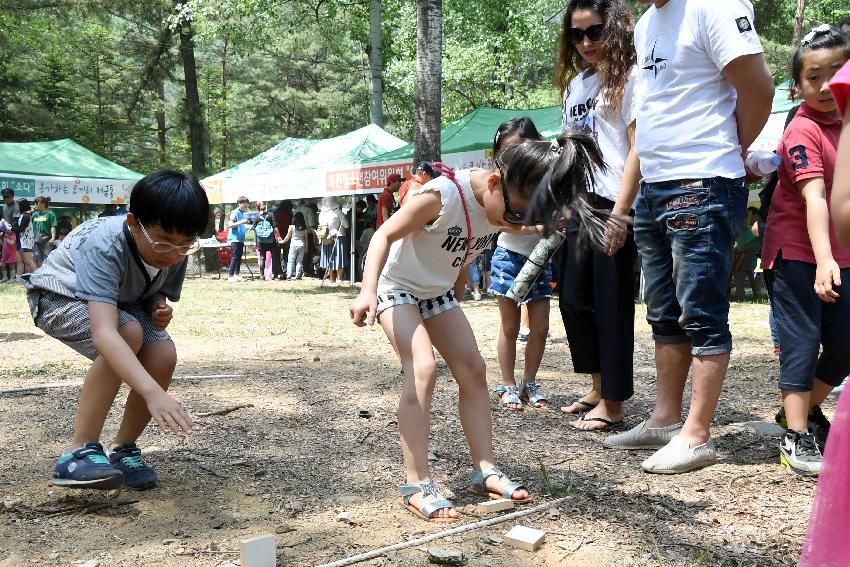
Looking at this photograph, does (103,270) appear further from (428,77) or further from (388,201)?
(388,201)

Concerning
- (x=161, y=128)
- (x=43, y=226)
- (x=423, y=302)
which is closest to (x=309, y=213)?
(x=43, y=226)

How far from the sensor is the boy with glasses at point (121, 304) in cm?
271

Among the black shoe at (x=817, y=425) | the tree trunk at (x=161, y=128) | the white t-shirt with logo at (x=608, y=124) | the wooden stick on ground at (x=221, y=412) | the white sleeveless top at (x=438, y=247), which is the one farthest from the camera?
the tree trunk at (x=161, y=128)

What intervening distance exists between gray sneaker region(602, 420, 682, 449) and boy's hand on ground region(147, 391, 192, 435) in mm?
1951

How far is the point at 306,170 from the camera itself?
16.2m

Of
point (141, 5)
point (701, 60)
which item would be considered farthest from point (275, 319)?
point (141, 5)

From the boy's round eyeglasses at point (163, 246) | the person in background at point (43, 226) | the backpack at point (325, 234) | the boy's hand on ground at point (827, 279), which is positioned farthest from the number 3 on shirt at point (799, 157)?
the person in background at point (43, 226)

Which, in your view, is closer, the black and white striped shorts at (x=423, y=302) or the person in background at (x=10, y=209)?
the black and white striped shorts at (x=423, y=302)

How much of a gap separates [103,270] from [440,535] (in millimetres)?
1453

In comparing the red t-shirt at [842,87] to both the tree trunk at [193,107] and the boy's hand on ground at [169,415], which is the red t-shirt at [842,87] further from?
the tree trunk at [193,107]

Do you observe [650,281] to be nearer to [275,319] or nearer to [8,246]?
[275,319]

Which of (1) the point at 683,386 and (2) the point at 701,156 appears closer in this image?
(2) the point at 701,156

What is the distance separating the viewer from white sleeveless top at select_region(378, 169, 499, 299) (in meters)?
2.84

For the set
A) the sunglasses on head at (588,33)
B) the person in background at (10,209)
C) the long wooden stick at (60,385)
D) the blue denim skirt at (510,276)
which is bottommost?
the long wooden stick at (60,385)
